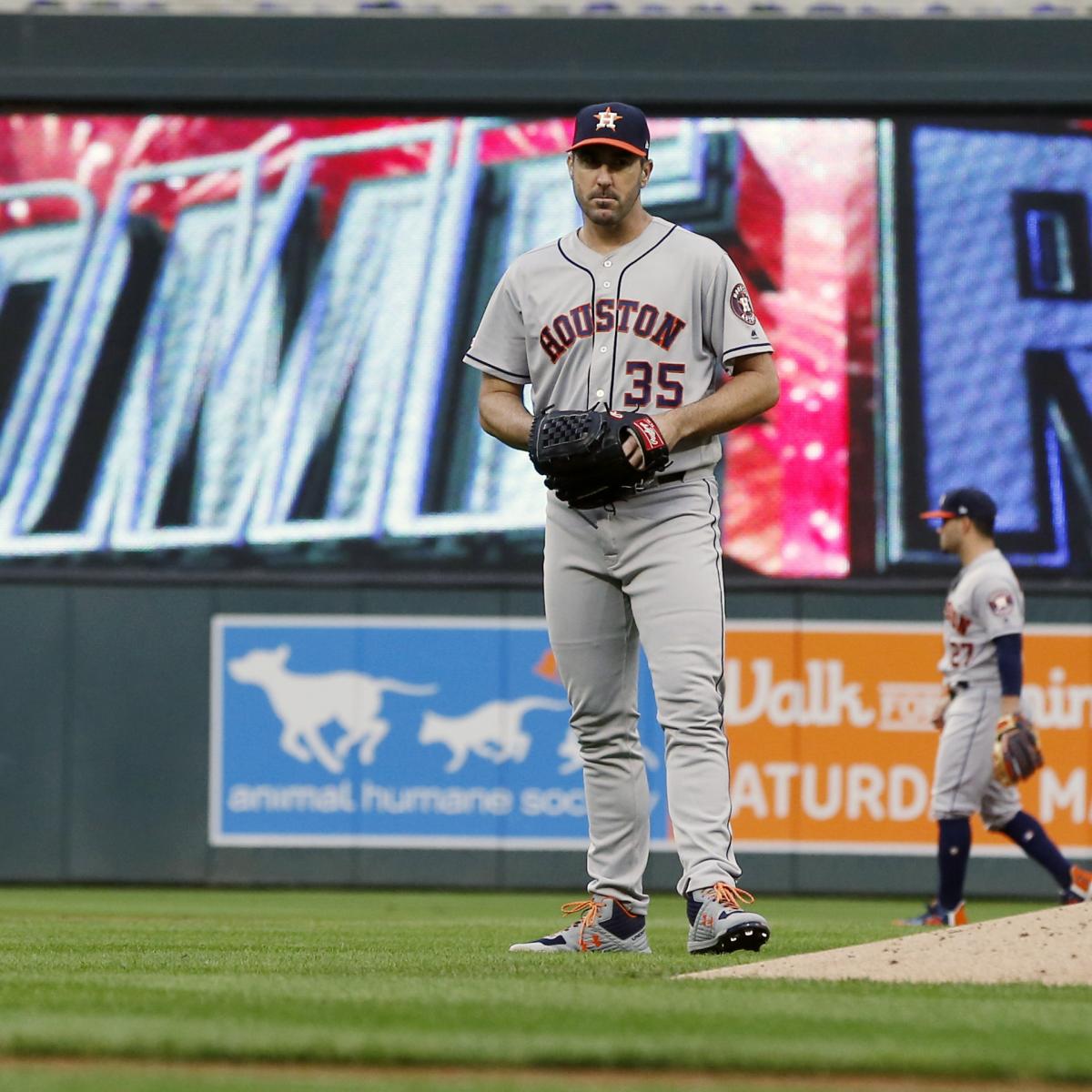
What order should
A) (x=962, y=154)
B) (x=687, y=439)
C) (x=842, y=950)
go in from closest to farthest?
(x=842, y=950) → (x=687, y=439) → (x=962, y=154)

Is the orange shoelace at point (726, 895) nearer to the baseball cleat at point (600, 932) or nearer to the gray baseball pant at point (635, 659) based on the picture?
the gray baseball pant at point (635, 659)

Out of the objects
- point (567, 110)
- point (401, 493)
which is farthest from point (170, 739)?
point (567, 110)

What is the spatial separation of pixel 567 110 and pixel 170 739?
4178mm

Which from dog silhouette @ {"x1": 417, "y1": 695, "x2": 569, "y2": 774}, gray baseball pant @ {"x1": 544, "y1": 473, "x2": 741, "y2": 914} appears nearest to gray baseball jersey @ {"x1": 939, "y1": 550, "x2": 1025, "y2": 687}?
dog silhouette @ {"x1": 417, "y1": 695, "x2": 569, "y2": 774}

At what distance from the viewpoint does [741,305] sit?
463 cm

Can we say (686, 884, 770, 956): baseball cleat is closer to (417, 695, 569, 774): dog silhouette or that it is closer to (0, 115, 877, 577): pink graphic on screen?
(417, 695, 569, 774): dog silhouette

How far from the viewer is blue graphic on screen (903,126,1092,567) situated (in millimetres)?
11469

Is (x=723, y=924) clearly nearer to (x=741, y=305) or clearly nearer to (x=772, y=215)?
(x=741, y=305)

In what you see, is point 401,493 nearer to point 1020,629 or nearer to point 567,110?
point 567,110

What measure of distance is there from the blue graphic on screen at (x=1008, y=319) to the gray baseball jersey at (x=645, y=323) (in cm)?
701

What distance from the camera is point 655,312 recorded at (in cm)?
459

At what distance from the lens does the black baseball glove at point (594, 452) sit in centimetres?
436

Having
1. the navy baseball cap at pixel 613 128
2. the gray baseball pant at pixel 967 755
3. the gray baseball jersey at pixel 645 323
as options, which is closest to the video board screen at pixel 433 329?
the gray baseball pant at pixel 967 755

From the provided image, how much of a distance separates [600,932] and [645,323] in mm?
→ 1349
